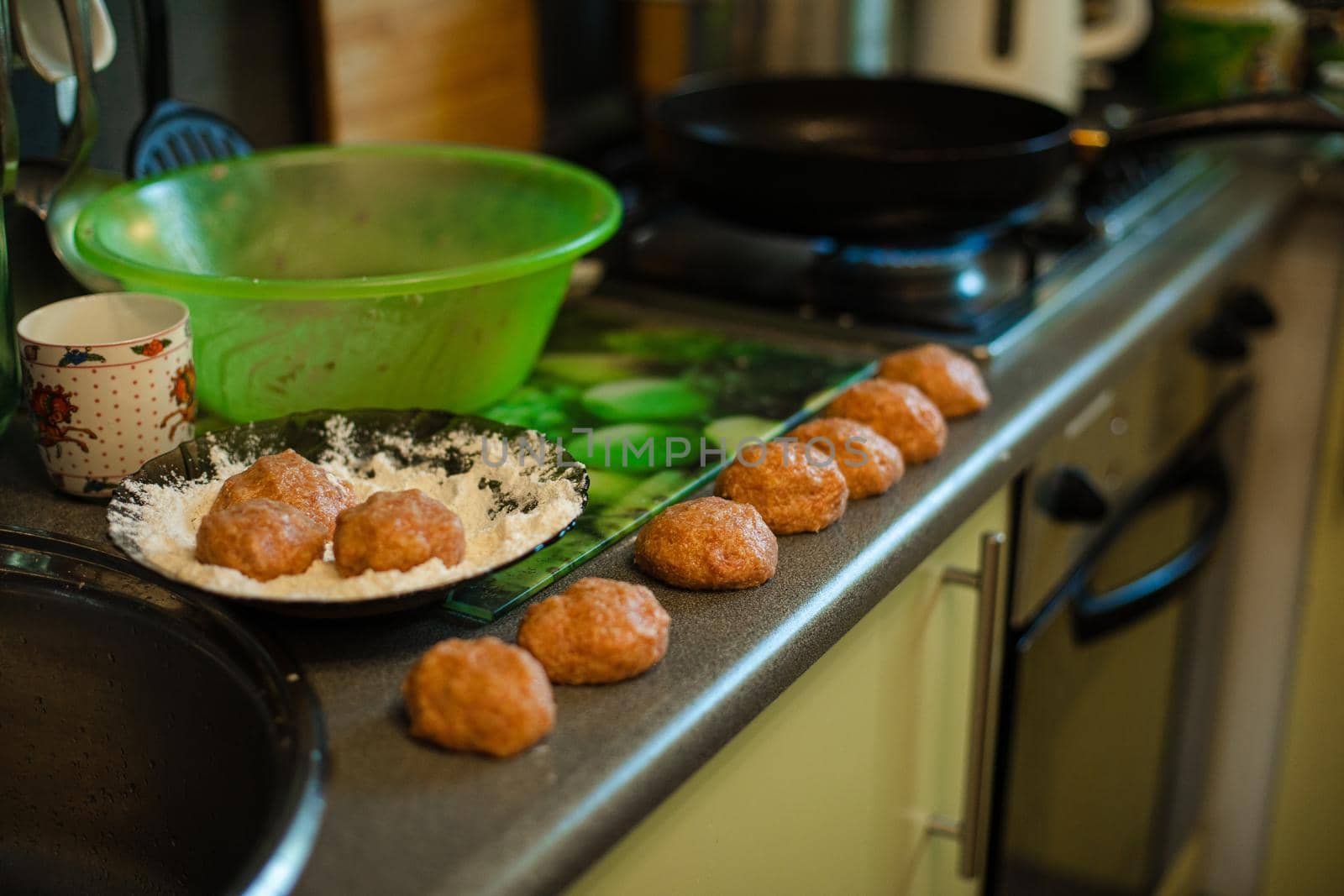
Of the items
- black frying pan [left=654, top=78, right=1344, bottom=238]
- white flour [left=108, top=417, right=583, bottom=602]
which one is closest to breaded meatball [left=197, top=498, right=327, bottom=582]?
white flour [left=108, top=417, right=583, bottom=602]

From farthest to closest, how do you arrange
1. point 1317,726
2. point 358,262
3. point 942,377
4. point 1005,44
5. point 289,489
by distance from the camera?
point 1317,726
point 1005,44
point 358,262
point 942,377
point 289,489

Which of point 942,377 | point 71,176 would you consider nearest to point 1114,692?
point 942,377

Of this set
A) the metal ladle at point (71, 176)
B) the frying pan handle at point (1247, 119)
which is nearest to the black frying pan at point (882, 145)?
the frying pan handle at point (1247, 119)

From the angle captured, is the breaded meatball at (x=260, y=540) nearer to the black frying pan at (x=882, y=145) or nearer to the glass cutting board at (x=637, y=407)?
the glass cutting board at (x=637, y=407)

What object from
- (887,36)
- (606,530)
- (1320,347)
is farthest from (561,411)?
(1320,347)

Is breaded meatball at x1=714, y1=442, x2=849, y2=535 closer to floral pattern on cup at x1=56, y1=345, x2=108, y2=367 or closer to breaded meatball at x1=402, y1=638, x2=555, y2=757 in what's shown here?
breaded meatball at x1=402, y1=638, x2=555, y2=757

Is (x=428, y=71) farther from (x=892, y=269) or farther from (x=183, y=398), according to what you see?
(x=183, y=398)

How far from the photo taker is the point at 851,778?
813 millimetres

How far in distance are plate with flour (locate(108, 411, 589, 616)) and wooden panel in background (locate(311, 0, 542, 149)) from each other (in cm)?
53

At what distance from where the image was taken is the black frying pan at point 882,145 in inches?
40.1

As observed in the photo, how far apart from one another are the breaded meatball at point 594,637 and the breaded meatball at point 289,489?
128 mm

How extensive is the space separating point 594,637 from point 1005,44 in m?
1.06

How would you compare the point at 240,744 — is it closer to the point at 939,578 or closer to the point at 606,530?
the point at 606,530

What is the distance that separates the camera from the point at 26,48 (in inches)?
35.0
